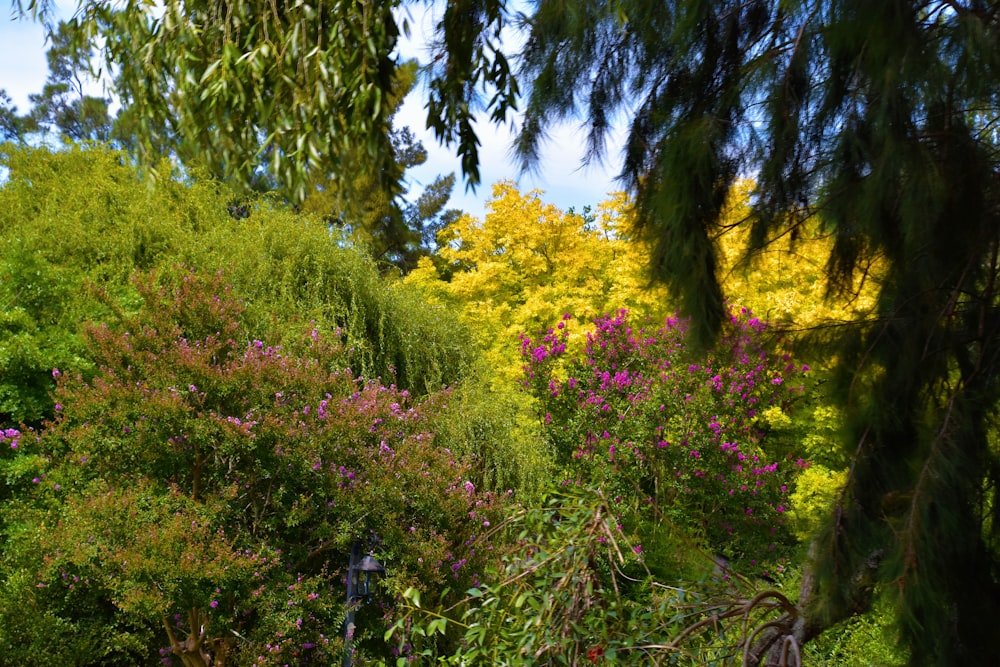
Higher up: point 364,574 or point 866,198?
point 866,198

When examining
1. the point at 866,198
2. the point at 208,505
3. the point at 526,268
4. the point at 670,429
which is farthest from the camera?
the point at 526,268

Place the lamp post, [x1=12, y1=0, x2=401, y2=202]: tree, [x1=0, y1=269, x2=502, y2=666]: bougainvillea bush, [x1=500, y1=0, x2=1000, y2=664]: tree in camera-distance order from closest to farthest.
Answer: [x1=500, y1=0, x2=1000, y2=664]: tree → [x1=12, y1=0, x2=401, y2=202]: tree → [x1=0, y1=269, x2=502, y2=666]: bougainvillea bush → the lamp post

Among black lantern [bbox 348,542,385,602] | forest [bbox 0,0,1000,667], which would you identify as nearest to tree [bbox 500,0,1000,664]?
forest [bbox 0,0,1000,667]

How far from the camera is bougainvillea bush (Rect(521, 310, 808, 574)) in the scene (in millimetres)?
8406

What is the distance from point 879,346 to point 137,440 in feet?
14.7

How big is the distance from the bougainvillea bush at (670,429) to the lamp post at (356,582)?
10.3ft

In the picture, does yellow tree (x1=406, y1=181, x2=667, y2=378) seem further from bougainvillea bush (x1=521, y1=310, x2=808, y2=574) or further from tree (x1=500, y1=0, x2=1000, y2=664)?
tree (x1=500, y1=0, x2=1000, y2=664)

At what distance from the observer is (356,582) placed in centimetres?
534

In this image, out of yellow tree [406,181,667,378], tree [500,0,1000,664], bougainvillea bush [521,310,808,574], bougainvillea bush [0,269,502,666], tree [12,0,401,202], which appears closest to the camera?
tree [500,0,1000,664]

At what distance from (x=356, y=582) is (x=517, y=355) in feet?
17.0

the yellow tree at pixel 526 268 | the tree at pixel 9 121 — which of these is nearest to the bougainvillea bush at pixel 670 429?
the yellow tree at pixel 526 268

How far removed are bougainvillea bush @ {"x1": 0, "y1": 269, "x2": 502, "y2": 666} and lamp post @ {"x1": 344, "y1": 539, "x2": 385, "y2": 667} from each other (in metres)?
0.13

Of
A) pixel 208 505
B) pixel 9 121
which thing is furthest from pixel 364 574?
pixel 9 121

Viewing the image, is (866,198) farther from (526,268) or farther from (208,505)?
(526,268)
